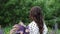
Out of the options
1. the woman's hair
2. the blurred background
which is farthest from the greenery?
the woman's hair

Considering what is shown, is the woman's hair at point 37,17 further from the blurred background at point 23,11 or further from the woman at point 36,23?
the blurred background at point 23,11

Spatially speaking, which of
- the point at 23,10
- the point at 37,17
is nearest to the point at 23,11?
the point at 23,10

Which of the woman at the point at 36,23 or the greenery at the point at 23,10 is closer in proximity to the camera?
the woman at the point at 36,23

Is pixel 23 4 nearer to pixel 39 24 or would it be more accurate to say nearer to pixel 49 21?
pixel 49 21

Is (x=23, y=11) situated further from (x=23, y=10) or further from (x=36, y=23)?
(x=36, y=23)

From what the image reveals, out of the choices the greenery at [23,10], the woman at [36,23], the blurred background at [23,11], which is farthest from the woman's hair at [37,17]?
the greenery at [23,10]

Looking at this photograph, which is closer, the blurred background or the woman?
the woman

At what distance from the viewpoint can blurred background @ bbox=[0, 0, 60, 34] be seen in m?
14.3

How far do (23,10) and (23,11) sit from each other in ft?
0.39

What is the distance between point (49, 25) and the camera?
14820mm

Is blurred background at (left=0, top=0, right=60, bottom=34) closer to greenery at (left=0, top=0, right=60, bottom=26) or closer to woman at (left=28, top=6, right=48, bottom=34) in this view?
greenery at (left=0, top=0, right=60, bottom=26)

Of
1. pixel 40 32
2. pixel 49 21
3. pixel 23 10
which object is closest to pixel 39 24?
pixel 40 32

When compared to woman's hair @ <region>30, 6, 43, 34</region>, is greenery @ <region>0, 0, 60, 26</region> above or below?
below

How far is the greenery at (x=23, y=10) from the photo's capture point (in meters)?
14.3
